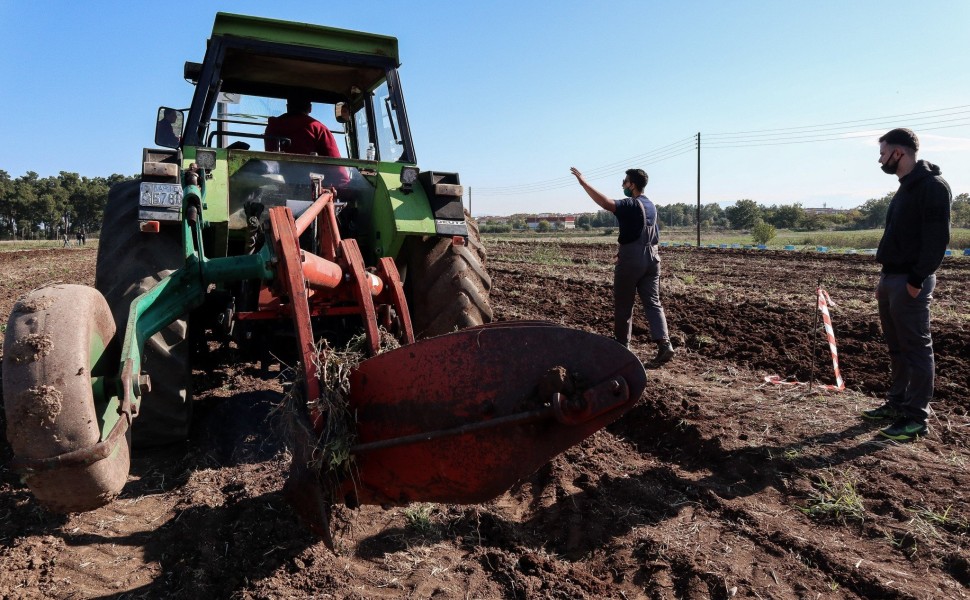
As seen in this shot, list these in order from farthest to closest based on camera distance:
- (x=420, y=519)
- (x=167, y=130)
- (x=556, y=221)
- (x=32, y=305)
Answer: (x=556, y=221) < (x=167, y=130) < (x=420, y=519) < (x=32, y=305)

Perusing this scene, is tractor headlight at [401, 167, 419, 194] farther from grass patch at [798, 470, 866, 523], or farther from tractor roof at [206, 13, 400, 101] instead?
grass patch at [798, 470, 866, 523]

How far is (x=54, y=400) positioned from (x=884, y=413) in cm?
445

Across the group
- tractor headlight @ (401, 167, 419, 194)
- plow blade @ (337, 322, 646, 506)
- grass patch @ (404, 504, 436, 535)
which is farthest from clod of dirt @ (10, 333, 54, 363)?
tractor headlight @ (401, 167, 419, 194)

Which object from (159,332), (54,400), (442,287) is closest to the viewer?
(54,400)

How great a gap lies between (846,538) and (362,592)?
6.73 feet

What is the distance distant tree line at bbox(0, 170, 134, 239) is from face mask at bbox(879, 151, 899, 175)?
51.6 m

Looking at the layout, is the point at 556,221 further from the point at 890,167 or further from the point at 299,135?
the point at 890,167

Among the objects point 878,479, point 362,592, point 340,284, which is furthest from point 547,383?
point 878,479

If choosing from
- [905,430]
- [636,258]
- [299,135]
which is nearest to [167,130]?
[299,135]

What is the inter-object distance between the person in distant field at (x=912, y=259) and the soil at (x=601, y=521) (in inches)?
10.5

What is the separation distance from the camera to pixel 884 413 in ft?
13.9

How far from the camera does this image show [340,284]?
10.1 ft

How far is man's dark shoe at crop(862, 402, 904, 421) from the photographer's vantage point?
423 cm

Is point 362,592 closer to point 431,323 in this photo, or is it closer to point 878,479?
point 431,323
